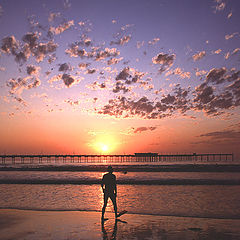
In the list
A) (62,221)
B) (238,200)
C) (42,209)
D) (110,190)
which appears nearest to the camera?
(62,221)

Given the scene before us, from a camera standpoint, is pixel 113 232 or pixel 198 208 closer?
pixel 113 232

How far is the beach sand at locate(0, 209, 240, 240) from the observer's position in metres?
7.46

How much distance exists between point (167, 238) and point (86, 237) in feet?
8.64

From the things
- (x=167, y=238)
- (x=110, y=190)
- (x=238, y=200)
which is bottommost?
(x=238, y=200)

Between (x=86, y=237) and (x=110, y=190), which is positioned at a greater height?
(x=110, y=190)

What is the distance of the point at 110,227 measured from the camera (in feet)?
27.9

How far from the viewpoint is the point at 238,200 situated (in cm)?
1505

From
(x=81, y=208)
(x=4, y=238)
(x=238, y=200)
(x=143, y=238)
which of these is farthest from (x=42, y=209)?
(x=238, y=200)

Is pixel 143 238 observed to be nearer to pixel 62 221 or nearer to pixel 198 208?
pixel 62 221

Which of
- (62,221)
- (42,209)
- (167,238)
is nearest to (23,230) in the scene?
(62,221)

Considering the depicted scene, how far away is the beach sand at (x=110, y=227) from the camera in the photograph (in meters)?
7.46

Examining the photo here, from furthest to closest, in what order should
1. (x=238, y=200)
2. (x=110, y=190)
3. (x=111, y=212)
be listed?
(x=238, y=200), (x=111, y=212), (x=110, y=190)

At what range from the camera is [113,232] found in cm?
788

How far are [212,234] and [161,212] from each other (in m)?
4.18
